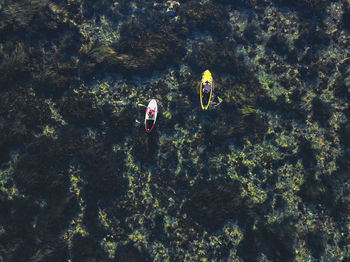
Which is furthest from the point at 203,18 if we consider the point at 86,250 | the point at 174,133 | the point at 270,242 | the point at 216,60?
the point at 86,250

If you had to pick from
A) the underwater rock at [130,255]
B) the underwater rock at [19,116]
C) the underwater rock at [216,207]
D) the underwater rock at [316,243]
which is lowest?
the underwater rock at [130,255]

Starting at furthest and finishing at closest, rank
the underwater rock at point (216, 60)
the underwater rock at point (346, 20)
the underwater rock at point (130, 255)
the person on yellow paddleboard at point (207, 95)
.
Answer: the underwater rock at point (346, 20), the underwater rock at point (216, 60), the person on yellow paddleboard at point (207, 95), the underwater rock at point (130, 255)

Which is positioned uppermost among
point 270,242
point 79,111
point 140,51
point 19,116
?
point 140,51

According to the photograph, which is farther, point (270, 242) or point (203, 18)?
point (203, 18)

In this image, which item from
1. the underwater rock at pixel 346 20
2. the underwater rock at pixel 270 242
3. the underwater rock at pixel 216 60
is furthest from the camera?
the underwater rock at pixel 346 20

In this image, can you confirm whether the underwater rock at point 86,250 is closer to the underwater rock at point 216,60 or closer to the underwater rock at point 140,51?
the underwater rock at point 140,51

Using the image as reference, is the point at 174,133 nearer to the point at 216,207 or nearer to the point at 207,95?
the point at 207,95

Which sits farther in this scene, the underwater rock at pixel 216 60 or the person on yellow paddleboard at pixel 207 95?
the underwater rock at pixel 216 60

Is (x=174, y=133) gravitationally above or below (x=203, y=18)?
below

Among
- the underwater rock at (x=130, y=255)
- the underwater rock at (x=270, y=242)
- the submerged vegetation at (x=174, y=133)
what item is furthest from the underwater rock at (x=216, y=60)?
the underwater rock at (x=130, y=255)
